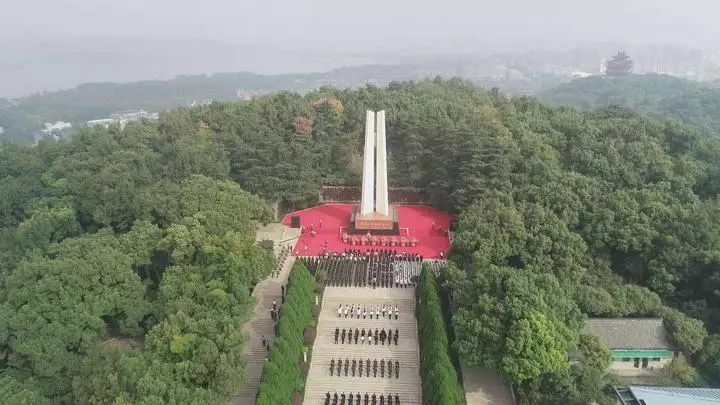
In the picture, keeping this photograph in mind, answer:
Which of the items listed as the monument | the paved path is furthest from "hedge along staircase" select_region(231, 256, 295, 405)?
the paved path

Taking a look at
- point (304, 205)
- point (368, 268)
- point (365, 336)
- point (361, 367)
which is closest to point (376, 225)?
point (368, 268)

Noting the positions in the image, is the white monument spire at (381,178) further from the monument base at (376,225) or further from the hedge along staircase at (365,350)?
the hedge along staircase at (365,350)

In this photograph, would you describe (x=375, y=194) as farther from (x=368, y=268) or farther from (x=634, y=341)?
(x=634, y=341)

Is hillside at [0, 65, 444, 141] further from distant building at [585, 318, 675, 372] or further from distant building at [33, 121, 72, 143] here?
distant building at [585, 318, 675, 372]

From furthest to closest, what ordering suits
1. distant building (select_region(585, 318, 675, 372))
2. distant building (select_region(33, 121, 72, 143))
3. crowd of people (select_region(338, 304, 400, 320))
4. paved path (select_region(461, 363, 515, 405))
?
1. distant building (select_region(33, 121, 72, 143))
2. crowd of people (select_region(338, 304, 400, 320))
3. distant building (select_region(585, 318, 675, 372))
4. paved path (select_region(461, 363, 515, 405))

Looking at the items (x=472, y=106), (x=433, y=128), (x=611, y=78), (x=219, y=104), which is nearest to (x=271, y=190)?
(x=433, y=128)

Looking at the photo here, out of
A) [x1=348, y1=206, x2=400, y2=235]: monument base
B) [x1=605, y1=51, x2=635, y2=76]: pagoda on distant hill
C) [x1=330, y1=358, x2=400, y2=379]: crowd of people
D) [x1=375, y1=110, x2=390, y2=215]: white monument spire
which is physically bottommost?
[x1=330, y1=358, x2=400, y2=379]: crowd of people
